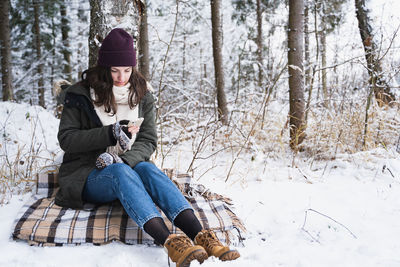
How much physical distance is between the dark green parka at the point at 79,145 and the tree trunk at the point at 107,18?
0.68m

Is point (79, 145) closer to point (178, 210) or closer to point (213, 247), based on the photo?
point (178, 210)

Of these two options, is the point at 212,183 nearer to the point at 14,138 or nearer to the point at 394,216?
the point at 394,216

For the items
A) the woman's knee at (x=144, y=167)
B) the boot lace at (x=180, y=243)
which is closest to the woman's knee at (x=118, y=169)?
the woman's knee at (x=144, y=167)

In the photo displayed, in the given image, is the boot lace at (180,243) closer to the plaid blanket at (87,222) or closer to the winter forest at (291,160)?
the winter forest at (291,160)

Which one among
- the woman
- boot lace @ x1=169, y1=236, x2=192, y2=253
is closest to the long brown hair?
the woman

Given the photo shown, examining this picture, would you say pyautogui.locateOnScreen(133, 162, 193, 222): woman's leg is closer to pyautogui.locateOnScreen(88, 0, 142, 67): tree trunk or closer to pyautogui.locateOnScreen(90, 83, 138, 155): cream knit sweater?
pyautogui.locateOnScreen(90, 83, 138, 155): cream knit sweater

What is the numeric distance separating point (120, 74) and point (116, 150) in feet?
1.77

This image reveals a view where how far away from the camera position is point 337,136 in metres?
3.52

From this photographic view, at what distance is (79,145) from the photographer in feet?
6.81

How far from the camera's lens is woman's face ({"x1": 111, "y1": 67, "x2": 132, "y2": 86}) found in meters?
2.22

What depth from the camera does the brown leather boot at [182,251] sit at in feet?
5.02

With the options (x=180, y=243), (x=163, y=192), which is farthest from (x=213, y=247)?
(x=163, y=192)

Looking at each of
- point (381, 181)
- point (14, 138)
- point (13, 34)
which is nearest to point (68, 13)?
point (13, 34)

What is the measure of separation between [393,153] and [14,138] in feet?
14.7
